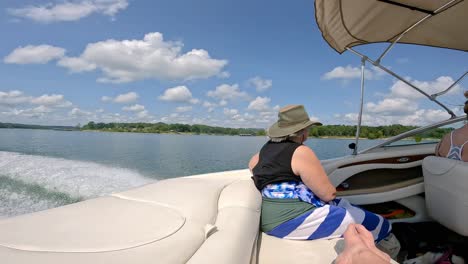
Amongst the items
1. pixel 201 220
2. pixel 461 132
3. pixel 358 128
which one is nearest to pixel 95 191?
pixel 358 128

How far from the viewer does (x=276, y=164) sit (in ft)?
5.08

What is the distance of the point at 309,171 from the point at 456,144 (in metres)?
1.13

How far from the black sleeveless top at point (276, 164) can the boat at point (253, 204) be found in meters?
0.12

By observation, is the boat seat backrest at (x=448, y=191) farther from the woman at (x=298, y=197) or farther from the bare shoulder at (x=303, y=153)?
the bare shoulder at (x=303, y=153)

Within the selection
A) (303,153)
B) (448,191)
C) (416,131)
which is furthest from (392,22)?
(303,153)

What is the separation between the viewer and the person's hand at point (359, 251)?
915 millimetres

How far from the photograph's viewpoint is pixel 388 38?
2.90 m

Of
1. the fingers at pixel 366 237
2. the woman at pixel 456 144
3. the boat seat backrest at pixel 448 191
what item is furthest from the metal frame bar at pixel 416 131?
the fingers at pixel 366 237

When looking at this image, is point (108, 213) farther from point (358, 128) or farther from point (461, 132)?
point (358, 128)

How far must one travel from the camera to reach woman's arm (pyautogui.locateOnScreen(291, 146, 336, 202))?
58.8 inches

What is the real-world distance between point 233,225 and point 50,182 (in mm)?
6042

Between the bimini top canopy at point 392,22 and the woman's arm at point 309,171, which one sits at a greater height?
the bimini top canopy at point 392,22

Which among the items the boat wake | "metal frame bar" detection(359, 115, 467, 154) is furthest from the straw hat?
the boat wake

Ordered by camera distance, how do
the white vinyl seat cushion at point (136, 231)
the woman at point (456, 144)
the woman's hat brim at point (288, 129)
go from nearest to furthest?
the white vinyl seat cushion at point (136, 231) < the woman's hat brim at point (288, 129) < the woman at point (456, 144)
